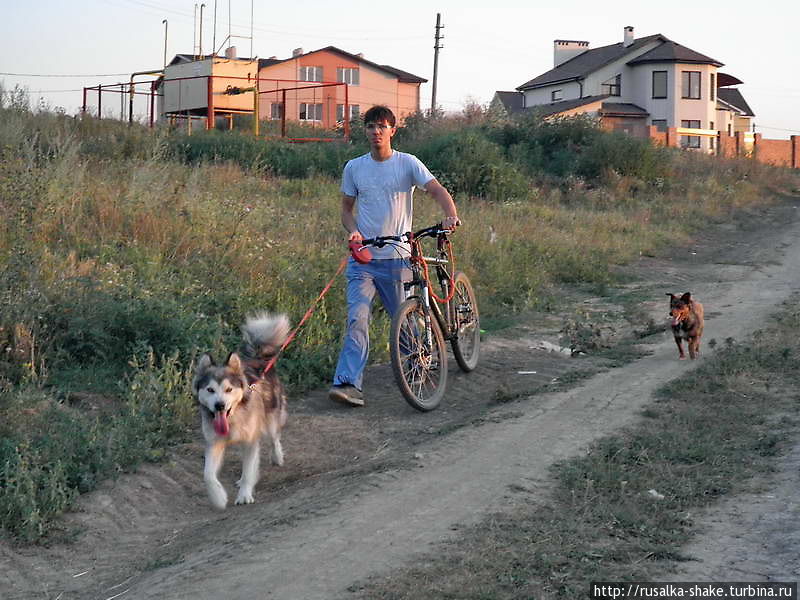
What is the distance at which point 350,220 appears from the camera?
7637 mm

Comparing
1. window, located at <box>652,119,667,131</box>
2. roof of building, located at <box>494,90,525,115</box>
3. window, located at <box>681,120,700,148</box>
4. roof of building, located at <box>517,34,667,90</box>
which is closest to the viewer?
window, located at <box>681,120,700,148</box>

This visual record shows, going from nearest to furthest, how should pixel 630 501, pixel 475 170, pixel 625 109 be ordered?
pixel 630 501 < pixel 475 170 < pixel 625 109

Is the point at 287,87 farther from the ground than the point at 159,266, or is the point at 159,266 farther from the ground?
the point at 287,87

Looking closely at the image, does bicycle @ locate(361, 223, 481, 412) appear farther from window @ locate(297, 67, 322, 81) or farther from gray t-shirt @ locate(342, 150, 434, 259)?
window @ locate(297, 67, 322, 81)

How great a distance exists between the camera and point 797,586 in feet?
13.3

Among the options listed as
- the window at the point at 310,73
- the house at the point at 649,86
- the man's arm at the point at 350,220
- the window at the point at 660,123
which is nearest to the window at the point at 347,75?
the window at the point at 310,73

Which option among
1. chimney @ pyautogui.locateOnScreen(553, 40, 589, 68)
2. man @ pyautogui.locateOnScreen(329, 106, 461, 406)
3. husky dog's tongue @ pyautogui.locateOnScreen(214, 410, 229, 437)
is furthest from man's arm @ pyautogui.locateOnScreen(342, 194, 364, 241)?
chimney @ pyautogui.locateOnScreen(553, 40, 589, 68)

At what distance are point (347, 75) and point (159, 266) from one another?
5463 cm

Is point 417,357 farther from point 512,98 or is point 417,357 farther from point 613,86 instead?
point 512,98

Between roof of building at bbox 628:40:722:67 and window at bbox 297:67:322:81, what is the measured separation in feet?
64.5

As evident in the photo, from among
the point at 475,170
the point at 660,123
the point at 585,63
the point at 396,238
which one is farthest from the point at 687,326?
the point at 585,63

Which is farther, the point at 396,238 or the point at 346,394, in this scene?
the point at 346,394

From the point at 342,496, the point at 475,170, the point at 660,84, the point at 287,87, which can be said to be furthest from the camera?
the point at 660,84

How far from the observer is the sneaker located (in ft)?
24.9
